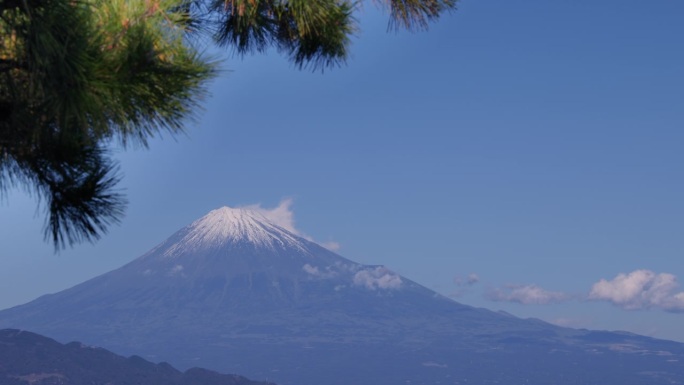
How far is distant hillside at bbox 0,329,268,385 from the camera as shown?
170625mm

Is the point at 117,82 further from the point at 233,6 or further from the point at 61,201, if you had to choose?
the point at 233,6

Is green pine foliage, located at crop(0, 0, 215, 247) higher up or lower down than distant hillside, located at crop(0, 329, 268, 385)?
lower down

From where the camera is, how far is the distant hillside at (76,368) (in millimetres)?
170625

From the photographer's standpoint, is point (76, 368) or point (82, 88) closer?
point (82, 88)

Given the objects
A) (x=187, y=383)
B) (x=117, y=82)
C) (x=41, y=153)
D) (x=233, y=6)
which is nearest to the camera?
(x=117, y=82)

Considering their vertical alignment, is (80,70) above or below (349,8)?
below

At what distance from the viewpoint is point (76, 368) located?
595 ft

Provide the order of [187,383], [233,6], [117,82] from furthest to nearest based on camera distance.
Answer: [187,383] < [233,6] < [117,82]

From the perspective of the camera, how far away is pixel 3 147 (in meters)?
4.57

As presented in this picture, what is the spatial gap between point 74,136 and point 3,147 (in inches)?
14.3

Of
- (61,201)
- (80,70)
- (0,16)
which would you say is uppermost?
(0,16)

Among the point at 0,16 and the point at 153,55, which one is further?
the point at 153,55

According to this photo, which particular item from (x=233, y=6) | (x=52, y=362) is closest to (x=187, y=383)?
(x=52, y=362)

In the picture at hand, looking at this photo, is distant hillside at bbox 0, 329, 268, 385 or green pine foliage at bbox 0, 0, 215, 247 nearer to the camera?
green pine foliage at bbox 0, 0, 215, 247
